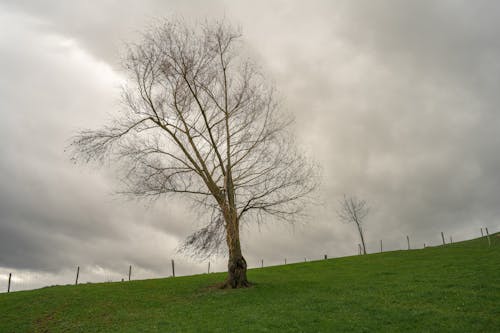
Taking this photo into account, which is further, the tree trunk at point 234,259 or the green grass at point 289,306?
the tree trunk at point 234,259

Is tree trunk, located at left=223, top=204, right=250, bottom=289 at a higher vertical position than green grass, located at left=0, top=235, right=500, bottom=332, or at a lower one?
higher

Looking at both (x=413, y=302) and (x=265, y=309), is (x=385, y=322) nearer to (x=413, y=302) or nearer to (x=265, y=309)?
(x=413, y=302)

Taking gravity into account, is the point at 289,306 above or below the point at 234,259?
below

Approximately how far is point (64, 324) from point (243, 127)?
18.1 m

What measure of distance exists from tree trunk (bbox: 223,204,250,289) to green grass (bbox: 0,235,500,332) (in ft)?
4.55

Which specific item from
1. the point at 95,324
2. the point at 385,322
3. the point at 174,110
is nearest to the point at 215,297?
the point at 95,324

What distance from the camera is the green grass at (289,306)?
16.8 metres

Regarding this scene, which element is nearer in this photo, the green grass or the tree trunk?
the green grass

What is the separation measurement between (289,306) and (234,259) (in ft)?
26.0

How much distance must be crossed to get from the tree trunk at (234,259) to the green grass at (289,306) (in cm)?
139

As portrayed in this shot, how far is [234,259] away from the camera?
28.0 metres

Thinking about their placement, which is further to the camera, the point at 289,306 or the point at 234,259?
the point at 234,259

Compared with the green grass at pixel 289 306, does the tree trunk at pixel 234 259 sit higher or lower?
higher

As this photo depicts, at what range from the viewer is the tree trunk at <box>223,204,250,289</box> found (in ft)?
91.9
